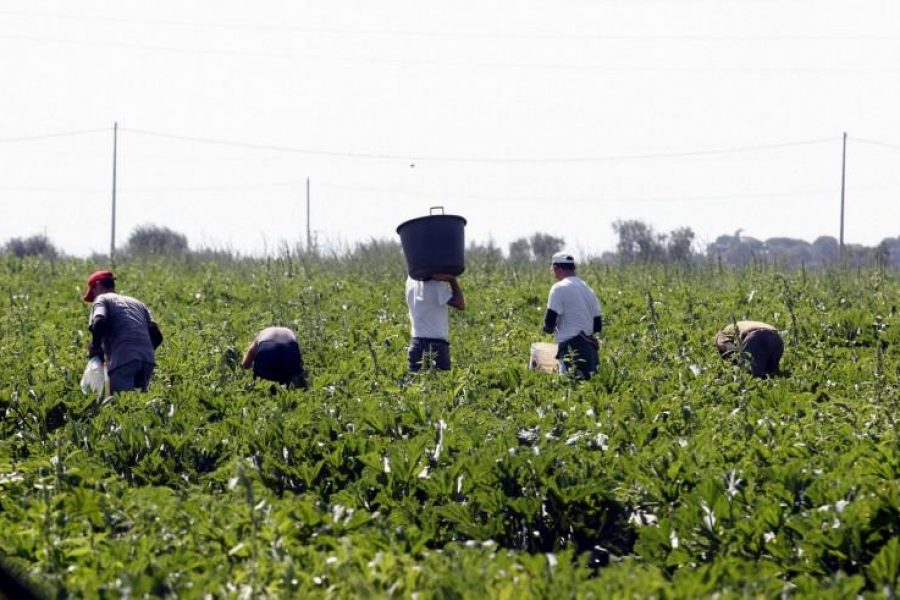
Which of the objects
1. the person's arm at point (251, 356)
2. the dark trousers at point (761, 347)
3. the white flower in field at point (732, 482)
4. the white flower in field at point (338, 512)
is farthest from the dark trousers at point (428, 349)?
the white flower in field at point (338, 512)

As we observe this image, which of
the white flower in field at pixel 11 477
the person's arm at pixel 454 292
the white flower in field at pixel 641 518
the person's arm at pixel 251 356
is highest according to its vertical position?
the person's arm at pixel 454 292

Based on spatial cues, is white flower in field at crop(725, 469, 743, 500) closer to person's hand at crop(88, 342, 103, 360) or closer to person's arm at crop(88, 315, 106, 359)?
person's arm at crop(88, 315, 106, 359)

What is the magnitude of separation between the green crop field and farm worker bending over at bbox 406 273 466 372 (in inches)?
22.6

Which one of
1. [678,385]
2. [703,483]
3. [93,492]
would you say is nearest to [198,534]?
[93,492]

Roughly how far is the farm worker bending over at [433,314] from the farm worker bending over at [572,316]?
810mm

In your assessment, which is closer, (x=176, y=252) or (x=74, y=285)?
(x=74, y=285)

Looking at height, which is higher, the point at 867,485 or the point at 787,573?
A: the point at 867,485

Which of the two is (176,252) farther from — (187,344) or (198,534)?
(198,534)

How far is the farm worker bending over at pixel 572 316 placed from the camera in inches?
388

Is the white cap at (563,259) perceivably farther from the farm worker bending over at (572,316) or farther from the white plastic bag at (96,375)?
the white plastic bag at (96,375)

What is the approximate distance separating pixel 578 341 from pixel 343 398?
8.79 feet

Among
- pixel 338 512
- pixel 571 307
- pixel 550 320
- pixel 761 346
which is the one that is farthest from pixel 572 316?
pixel 338 512

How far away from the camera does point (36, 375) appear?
10133 mm

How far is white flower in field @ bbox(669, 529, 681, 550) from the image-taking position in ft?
16.4
